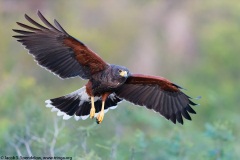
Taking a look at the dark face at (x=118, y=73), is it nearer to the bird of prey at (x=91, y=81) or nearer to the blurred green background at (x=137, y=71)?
the bird of prey at (x=91, y=81)

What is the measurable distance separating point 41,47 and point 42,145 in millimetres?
1551

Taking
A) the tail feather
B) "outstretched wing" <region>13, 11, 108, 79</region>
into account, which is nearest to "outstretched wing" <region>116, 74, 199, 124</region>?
the tail feather

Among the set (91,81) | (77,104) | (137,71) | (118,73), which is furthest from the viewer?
(137,71)

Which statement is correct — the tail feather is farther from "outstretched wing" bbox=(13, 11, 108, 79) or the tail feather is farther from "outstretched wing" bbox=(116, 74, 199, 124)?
"outstretched wing" bbox=(13, 11, 108, 79)

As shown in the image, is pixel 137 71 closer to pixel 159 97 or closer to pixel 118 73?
pixel 159 97

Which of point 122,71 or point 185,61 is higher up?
point 185,61

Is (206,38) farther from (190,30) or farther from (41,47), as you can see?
(41,47)

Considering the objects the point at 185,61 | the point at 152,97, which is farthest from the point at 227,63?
the point at 152,97

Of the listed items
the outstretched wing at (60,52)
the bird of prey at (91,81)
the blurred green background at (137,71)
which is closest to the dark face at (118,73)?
the bird of prey at (91,81)

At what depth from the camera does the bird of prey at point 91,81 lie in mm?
14711

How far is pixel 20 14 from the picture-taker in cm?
3594

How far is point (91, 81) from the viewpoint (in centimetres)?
1528

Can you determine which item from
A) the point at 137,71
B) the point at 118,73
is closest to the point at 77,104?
the point at 118,73

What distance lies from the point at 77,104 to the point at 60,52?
4.45ft
